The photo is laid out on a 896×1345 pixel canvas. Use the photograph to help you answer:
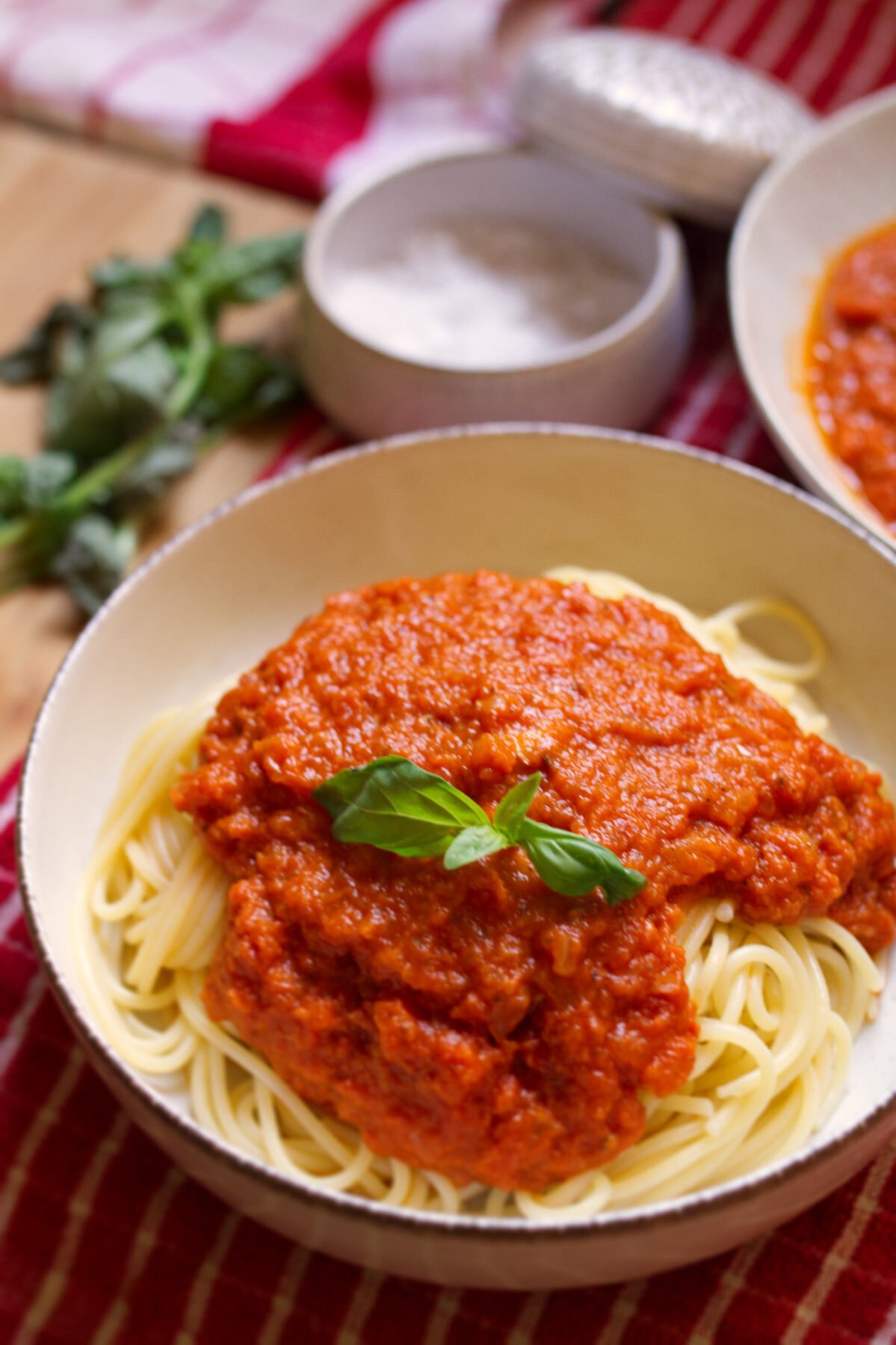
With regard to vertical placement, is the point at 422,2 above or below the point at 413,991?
above

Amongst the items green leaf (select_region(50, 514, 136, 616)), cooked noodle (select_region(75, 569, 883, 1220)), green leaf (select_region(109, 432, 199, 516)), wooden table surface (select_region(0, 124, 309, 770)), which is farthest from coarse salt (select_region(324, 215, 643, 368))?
cooked noodle (select_region(75, 569, 883, 1220))

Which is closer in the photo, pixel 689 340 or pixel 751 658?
pixel 751 658

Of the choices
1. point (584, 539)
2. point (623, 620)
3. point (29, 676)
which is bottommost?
point (29, 676)

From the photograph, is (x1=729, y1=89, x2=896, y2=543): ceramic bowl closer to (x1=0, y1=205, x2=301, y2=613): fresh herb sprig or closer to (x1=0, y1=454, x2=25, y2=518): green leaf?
(x1=0, y1=205, x2=301, y2=613): fresh herb sprig

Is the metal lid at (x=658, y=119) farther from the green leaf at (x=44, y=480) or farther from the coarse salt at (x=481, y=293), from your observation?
the green leaf at (x=44, y=480)

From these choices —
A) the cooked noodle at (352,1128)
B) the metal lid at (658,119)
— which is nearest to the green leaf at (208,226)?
the metal lid at (658,119)

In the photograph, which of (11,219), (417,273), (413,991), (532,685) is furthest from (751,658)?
(11,219)

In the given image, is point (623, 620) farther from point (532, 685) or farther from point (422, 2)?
point (422, 2)
